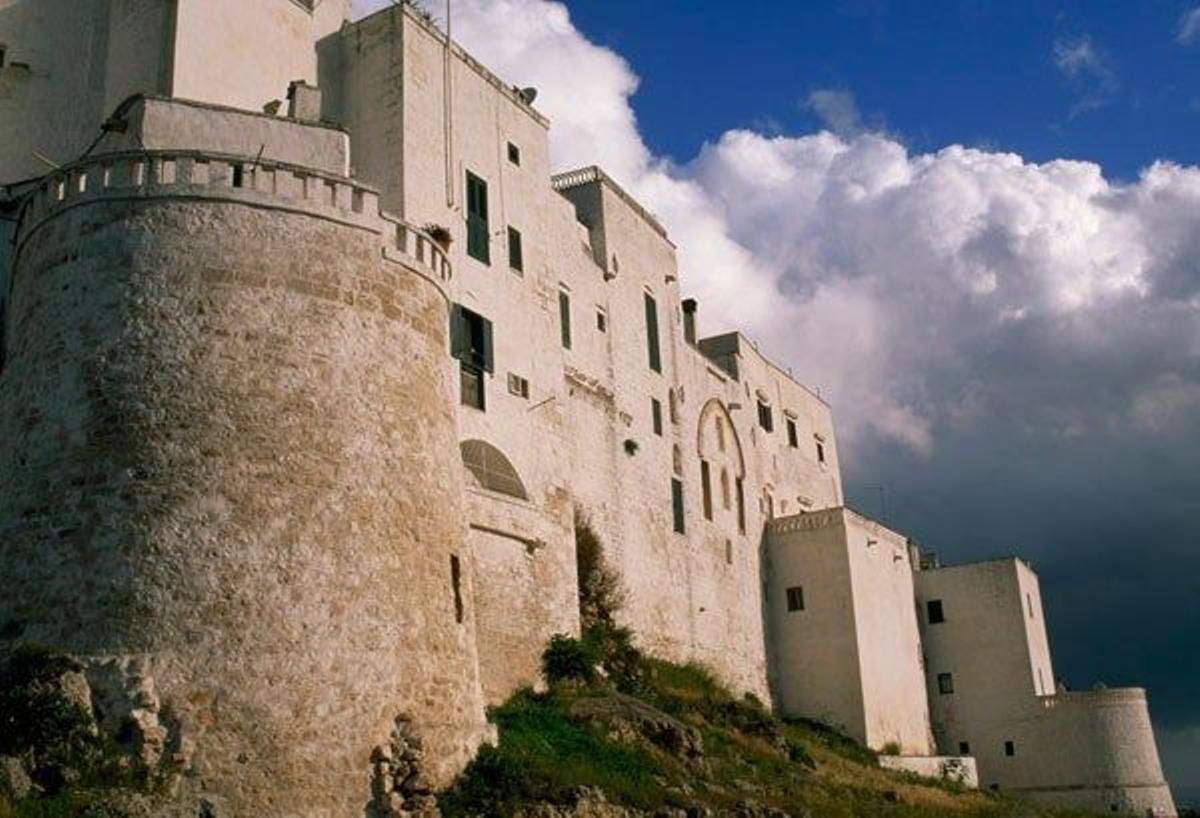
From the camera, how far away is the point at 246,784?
15.9m

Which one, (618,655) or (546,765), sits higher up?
(618,655)

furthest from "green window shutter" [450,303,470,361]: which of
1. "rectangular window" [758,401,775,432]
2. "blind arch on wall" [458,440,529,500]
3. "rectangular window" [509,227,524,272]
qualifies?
"rectangular window" [758,401,775,432]

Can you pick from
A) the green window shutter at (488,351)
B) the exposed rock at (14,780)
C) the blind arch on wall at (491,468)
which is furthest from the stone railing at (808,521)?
the exposed rock at (14,780)

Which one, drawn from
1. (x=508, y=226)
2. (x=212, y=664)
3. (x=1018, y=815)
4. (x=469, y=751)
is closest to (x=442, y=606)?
(x=469, y=751)

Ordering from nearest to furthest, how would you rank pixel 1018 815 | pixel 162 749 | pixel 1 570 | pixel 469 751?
pixel 162 749
pixel 1 570
pixel 469 751
pixel 1018 815

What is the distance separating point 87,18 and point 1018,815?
2736cm

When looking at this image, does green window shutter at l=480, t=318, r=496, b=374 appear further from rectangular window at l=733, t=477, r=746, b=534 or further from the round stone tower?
rectangular window at l=733, t=477, r=746, b=534

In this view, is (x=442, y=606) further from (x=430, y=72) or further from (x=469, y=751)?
(x=430, y=72)

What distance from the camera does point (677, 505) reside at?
3709cm

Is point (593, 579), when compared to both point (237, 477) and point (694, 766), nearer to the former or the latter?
point (694, 766)

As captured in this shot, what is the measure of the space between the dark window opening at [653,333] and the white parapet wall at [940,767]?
42.0 feet

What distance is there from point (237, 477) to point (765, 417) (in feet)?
101

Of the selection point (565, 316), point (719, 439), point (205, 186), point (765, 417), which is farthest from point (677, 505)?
point (205, 186)

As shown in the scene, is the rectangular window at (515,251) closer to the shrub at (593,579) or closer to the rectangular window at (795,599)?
the shrub at (593,579)
